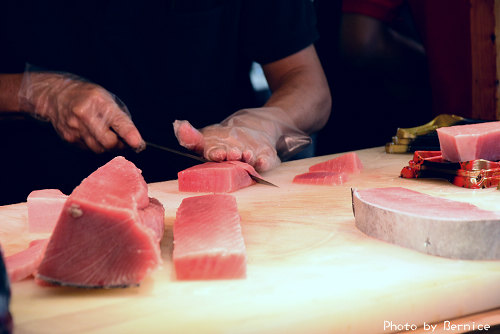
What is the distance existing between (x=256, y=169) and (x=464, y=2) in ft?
6.03

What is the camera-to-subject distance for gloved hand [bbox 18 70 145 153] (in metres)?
2.72

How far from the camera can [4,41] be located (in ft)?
10.7

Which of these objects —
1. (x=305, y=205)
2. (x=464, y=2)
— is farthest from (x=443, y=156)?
(x=464, y=2)

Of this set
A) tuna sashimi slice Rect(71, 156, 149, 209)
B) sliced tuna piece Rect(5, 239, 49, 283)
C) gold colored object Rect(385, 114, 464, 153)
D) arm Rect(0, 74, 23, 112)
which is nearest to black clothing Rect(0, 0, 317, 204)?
arm Rect(0, 74, 23, 112)

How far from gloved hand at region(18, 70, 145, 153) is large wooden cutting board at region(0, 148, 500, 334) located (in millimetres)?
1066

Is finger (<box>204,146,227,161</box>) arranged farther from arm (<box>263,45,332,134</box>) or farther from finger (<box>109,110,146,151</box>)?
arm (<box>263,45,332,134</box>)

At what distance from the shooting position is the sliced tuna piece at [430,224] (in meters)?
1.46

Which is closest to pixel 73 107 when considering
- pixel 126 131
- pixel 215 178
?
pixel 126 131

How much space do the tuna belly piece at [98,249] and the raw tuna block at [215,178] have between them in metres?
1.01

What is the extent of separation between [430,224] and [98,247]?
0.86m

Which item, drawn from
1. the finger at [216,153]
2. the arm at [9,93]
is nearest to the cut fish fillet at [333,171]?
the finger at [216,153]

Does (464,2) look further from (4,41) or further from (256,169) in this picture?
(4,41)

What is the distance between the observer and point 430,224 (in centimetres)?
151

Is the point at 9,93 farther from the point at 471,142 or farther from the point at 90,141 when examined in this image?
the point at 471,142
